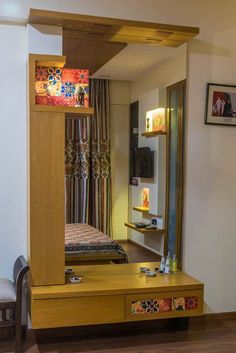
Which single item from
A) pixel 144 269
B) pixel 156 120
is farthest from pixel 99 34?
pixel 144 269

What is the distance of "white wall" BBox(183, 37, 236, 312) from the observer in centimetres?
350

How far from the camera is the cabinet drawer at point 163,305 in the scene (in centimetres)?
298

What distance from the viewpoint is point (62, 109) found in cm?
296

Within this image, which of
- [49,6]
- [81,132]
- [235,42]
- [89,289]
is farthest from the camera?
[235,42]

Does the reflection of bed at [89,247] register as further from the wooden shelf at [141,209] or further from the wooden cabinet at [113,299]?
the wooden shelf at [141,209]

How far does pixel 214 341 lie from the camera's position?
3.17 metres

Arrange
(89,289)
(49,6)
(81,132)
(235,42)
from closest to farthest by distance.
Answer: (89,289)
(49,6)
(81,132)
(235,42)

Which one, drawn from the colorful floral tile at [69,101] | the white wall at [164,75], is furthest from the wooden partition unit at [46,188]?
the white wall at [164,75]

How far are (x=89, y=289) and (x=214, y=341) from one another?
1038mm

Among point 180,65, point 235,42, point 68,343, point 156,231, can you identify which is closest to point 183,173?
point 156,231

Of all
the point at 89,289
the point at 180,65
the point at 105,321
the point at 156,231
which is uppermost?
the point at 180,65

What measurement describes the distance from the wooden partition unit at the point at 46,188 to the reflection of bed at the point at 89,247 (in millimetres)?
285

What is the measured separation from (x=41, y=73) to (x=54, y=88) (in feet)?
0.45

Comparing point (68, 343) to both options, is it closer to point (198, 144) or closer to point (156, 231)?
point (156, 231)
